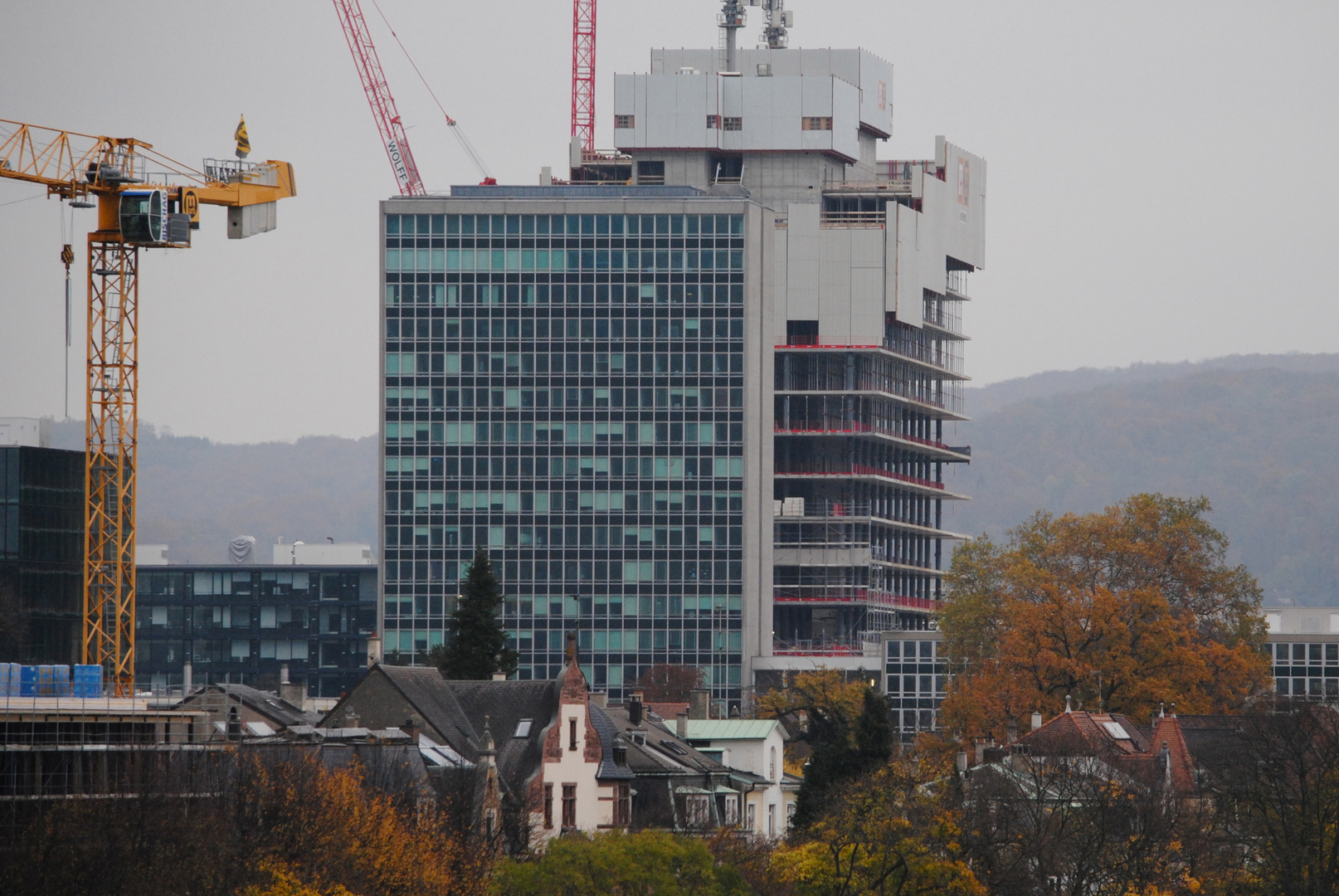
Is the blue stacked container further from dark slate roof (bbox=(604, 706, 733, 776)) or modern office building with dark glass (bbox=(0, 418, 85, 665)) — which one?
modern office building with dark glass (bbox=(0, 418, 85, 665))

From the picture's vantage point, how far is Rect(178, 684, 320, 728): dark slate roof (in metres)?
123

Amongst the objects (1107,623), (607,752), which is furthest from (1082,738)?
(1107,623)

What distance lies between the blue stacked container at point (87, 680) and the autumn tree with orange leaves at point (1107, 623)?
69.3m

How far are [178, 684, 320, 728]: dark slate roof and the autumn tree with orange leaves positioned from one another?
153 ft

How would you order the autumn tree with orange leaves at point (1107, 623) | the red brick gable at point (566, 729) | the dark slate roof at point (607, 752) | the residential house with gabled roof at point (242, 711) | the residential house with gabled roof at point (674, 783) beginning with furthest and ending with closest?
the autumn tree with orange leaves at point (1107, 623) < the residential house with gabled roof at point (674, 783) < the dark slate roof at point (607, 752) < the red brick gable at point (566, 729) < the residential house with gabled roof at point (242, 711)

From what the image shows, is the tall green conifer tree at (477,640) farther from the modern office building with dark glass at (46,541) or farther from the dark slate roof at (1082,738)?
the modern office building with dark glass at (46,541)

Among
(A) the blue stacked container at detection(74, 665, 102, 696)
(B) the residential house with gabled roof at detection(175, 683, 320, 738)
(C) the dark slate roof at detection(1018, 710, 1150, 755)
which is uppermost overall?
(A) the blue stacked container at detection(74, 665, 102, 696)

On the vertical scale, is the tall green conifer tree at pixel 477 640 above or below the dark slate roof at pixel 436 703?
above

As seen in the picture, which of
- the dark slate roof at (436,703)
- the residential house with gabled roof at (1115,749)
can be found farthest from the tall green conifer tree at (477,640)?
the residential house with gabled roof at (1115,749)

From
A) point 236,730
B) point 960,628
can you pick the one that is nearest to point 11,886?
point 236,730

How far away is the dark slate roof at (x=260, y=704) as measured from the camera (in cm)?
12348

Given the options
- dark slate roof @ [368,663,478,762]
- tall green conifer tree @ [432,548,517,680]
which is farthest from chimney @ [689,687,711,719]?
dark slate roof @ [368,663,478,762]

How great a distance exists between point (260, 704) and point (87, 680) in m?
23.2

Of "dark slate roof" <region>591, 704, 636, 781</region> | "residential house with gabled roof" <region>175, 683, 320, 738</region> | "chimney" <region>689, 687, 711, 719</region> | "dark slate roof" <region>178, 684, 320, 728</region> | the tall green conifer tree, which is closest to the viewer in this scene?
"residential house with gabled roof" <region>175, 683, 320, 738</region>
